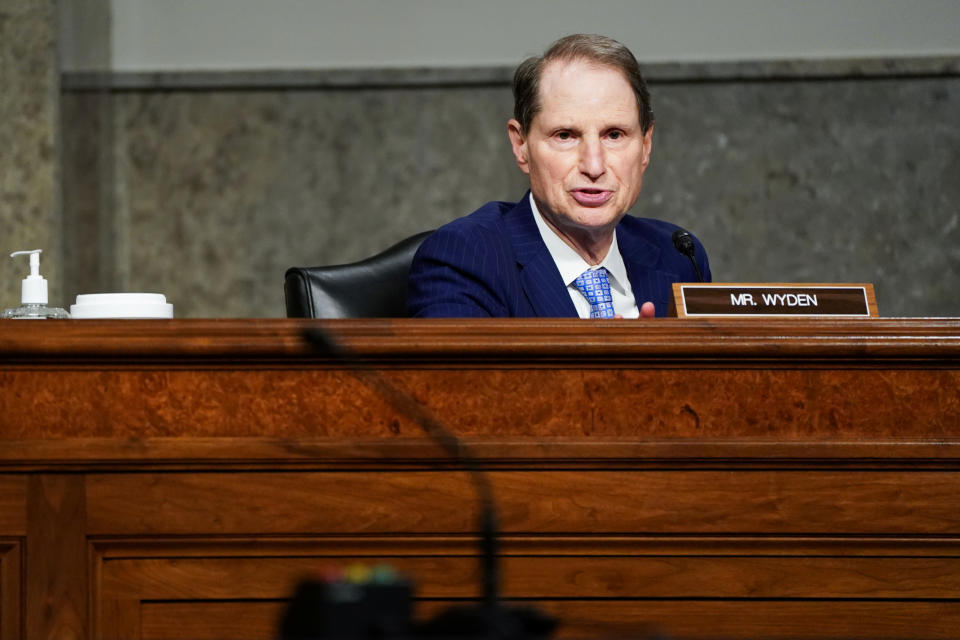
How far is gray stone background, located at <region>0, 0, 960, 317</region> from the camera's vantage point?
4.15 m

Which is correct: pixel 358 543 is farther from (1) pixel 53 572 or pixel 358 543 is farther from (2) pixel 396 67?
(2) pixel 396 67

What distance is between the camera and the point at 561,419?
1.28 metres

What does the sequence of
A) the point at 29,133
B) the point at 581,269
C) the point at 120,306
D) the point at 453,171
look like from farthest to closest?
the point at 453,171, the point at 29,133, the point at 581,269, the point at 120,306

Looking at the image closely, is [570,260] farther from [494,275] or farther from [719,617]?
[719,617]

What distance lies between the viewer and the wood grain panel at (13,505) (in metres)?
1.24

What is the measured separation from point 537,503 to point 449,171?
305 cm

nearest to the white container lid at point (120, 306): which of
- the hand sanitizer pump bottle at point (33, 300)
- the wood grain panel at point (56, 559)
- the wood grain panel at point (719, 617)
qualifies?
the hand sanitizer pump bottle at point (33, 300)

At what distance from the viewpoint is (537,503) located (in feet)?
4.12

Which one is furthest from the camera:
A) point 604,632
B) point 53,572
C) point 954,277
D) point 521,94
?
point 954,277

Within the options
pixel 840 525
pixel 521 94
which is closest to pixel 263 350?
pixel 840 525

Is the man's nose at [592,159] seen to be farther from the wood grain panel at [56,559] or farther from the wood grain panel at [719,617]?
the wood grain panel at [56,559]

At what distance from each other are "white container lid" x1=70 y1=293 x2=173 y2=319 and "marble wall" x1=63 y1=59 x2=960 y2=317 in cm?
268

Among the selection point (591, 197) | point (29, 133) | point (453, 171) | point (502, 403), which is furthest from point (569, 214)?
point (29, 133)

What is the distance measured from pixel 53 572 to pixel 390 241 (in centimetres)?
302
